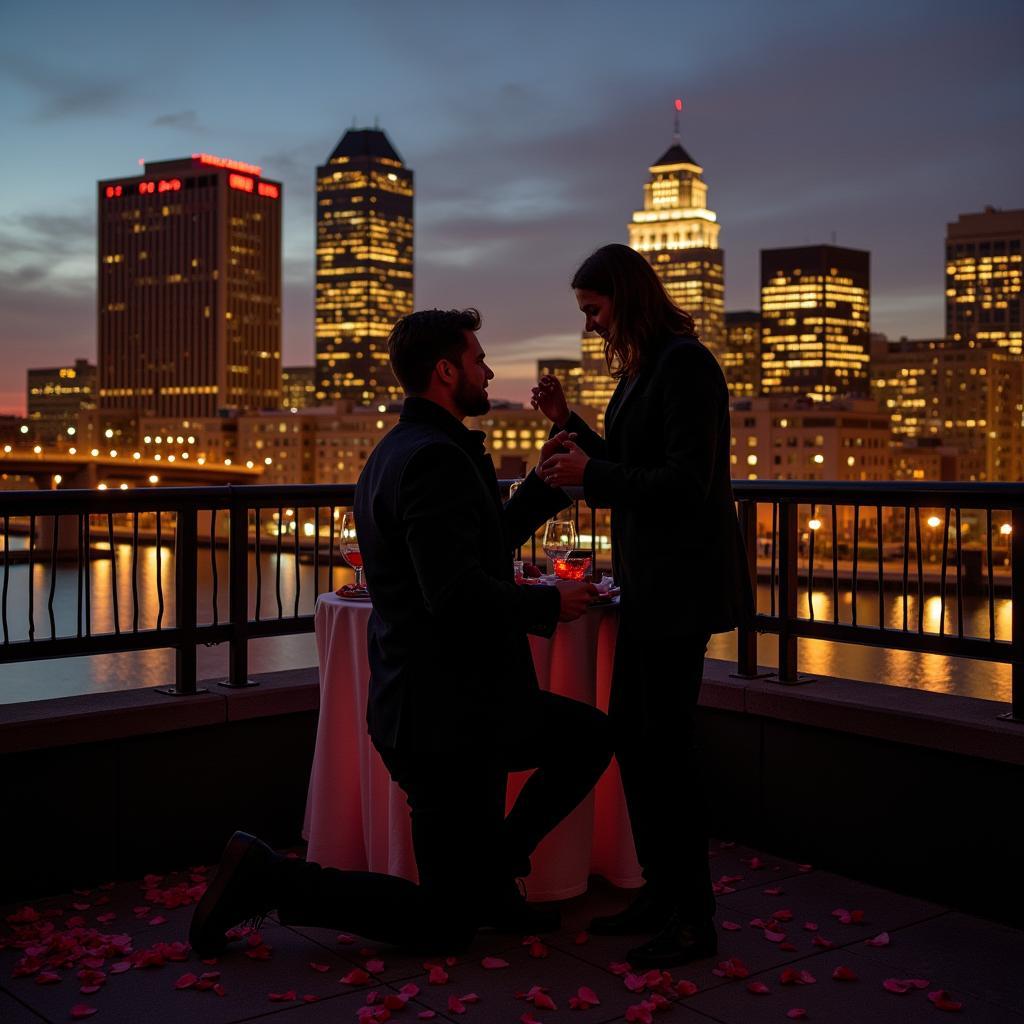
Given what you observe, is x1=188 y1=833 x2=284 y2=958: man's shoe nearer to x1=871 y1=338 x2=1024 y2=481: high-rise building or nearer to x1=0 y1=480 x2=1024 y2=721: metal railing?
x1=0 y1=480 x2=1024 y2=721: metal railing

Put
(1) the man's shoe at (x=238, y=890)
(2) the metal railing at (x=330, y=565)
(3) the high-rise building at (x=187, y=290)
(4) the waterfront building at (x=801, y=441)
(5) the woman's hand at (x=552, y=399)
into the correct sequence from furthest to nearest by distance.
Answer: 1. (3) the high-rise building at (x=187, y=290)
2. (4) the waterfront building at (x=801, y=441)
3. (2) the metal railing at (x=330, y=565)
4. (5) the woman's hand at (x=552, y=399)
5. (1) the man's shoe at (x=238, y=890)

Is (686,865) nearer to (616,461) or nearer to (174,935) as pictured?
(616,461)

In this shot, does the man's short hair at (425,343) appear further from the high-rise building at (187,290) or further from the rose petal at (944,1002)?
the high-rise building at (187,290)

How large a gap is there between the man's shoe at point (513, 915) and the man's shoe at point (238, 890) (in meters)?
0.65

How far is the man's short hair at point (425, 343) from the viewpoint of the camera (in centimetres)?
336

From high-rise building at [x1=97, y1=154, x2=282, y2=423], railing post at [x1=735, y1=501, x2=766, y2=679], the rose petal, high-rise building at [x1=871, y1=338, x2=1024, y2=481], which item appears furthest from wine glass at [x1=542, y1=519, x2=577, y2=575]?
high-rise building at [x1=97, y1=154, x2=282, y2=423]

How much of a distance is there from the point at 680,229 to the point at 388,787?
194 meters

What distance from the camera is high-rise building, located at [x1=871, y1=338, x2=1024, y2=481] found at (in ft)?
547

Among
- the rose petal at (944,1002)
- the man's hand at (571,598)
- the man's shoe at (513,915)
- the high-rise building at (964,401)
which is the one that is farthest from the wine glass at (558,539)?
the high-rise building at (964,401)

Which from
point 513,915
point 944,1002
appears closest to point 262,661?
point 513,915

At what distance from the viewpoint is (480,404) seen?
3449 millimetres

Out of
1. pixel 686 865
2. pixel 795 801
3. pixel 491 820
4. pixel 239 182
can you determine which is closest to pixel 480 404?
pixel 491 820

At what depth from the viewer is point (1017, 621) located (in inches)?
162

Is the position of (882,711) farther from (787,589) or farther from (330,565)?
(330,565)
